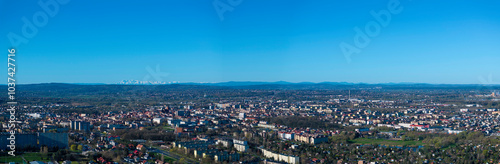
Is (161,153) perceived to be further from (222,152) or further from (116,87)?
(116,87)

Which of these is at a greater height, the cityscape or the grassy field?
the cityscape

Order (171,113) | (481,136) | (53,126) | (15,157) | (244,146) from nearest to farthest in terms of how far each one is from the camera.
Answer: (15,157), (244,146), (481,136), (53,126), (171,113)

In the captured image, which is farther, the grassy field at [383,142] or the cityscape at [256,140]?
the grassy field at [383,142]

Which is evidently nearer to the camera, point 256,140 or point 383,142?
point 256,140

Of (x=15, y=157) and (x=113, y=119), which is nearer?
(x=15, y=157)

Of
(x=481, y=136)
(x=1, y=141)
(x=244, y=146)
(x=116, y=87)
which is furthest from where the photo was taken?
(x=116, y=87)

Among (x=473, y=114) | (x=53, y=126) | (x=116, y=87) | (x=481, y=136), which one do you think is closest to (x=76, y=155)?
(x=53, y=126)

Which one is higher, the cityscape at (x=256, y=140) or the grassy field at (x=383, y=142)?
the cityscape at (x=256, y=140)

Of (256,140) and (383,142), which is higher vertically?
(256,140)

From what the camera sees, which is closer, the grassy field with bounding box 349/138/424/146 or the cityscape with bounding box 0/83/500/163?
the cityscape with bounding box 0/83/500/163
